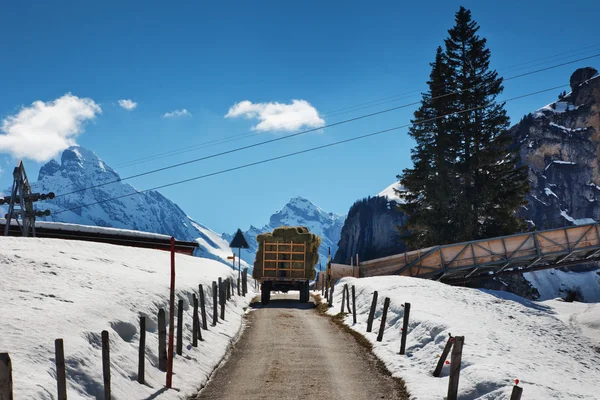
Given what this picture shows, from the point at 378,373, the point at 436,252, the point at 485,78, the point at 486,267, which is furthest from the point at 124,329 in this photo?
the point at 485,78

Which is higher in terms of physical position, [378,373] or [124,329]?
[124,329]

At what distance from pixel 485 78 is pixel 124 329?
3666cm

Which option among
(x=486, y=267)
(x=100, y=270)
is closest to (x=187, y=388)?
(x=100, y=270)

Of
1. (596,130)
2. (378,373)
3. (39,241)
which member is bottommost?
(378,373)

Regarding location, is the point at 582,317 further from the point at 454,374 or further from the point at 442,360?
the point at 454,374

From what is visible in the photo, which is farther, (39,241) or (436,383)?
(39,241)

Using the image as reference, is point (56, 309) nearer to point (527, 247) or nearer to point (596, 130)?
point (527, 247)

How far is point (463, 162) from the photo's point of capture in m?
40.2

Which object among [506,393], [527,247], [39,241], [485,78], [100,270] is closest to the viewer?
[506,393]

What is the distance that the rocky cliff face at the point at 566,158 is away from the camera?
128 m

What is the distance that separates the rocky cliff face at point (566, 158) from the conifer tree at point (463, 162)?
96.8 metres

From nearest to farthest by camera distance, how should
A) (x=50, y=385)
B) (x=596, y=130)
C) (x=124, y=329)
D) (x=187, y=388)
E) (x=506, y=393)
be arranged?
(x=50, y=385)
(x=506, y=393)
(x=187, y=388)
(x=124, y=329)
(x=596, y=130)

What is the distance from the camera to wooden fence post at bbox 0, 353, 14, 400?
272 inches

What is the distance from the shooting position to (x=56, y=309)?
Result: 12656 millimetres
